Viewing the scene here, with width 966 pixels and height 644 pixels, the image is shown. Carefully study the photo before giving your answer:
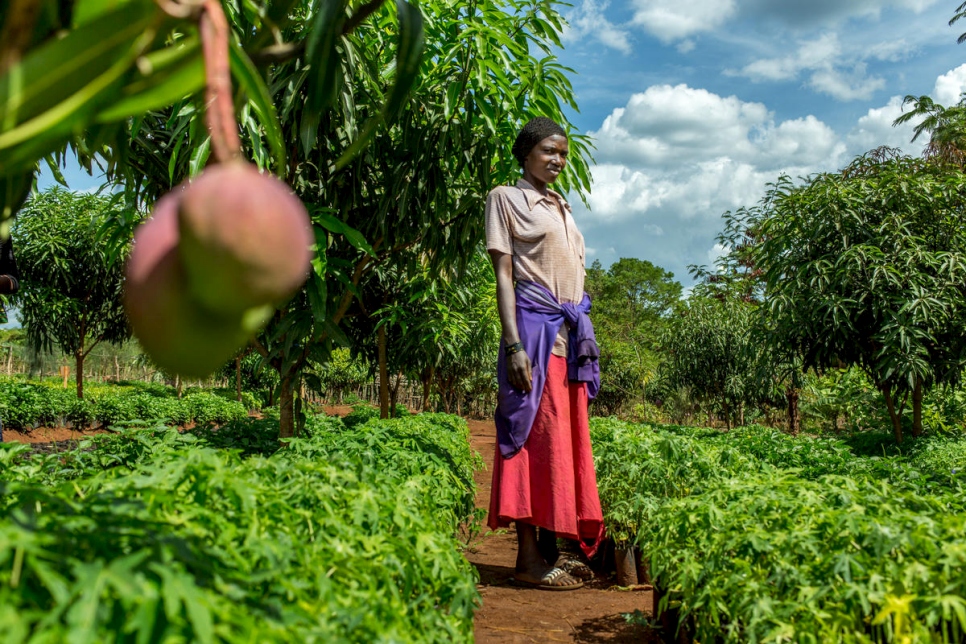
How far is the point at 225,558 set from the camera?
4.03 ft

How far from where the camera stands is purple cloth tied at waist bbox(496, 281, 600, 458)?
344cm

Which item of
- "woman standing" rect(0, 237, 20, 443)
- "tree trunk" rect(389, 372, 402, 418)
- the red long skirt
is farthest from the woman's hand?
"tree trunk" rect(389, 372, 402, 418)

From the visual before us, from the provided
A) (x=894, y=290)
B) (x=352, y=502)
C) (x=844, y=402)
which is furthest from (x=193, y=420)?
(x=352, y=502)

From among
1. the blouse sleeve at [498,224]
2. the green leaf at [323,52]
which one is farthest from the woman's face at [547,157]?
the green leaf at [323,52]

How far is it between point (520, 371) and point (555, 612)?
3.46 feet

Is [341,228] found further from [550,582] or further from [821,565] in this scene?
[821,565]

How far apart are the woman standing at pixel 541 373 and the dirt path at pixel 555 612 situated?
0.49 feet

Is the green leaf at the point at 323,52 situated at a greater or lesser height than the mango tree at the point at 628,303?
lesser

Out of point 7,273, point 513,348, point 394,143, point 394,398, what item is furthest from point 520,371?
point 394,398

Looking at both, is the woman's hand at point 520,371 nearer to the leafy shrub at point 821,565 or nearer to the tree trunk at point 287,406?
the leafy shrub at point 821,565

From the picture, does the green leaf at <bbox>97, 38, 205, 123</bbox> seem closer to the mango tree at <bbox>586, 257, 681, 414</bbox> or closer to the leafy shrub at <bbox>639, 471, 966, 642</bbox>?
the leafy shrub at <bbox>639, 471, 966, 642</bbox>

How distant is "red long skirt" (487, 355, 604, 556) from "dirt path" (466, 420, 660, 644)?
275 millimetres

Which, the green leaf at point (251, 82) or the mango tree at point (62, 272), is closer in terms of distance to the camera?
the green leaf at point (251, 82)

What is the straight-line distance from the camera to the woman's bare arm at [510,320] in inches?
132
